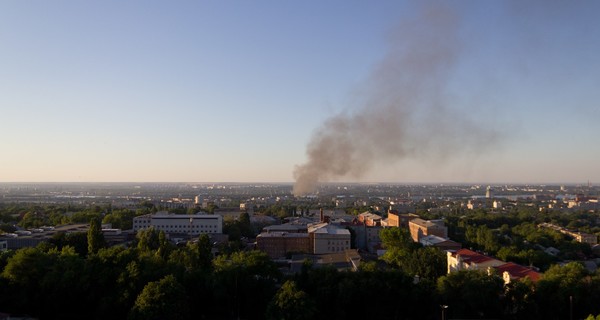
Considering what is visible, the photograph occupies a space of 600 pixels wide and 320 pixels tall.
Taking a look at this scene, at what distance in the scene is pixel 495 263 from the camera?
13.2 m

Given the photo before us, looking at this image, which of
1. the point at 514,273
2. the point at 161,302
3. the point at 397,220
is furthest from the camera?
the point at 397,220

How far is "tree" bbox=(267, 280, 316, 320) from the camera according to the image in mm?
8664

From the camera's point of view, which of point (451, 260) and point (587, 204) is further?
point (587, 204)

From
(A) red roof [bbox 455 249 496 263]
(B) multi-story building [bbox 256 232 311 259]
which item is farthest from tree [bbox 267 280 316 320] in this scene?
(B) multi-story building [bbox 256 232 311 259]

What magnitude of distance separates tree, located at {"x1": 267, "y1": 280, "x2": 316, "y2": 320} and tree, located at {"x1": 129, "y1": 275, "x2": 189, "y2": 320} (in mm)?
1577

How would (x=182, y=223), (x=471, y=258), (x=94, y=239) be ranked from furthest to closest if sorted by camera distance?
(x=182, y=223)
(x=94, y=239)
(x=471, y=258)

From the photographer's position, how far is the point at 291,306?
8.72m

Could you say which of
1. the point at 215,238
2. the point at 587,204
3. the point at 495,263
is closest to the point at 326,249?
the point at 215,238

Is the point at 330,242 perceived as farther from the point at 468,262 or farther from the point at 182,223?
the point at 182,223

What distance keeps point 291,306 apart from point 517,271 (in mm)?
6103

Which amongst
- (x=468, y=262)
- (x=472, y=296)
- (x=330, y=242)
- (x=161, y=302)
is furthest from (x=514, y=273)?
(x=330, y=242)

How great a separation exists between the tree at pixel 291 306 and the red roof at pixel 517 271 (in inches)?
210

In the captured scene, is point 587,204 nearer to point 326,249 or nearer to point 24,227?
point 326,249

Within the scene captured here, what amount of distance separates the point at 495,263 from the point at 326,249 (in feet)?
27.1
